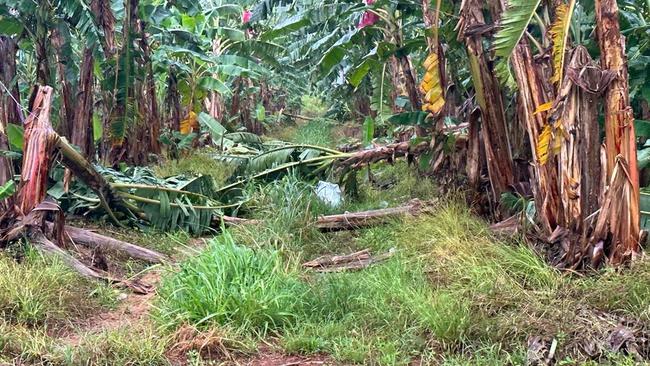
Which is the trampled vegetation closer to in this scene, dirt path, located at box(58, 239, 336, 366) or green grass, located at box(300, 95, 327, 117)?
dirt path, located at box(58, 239, 336, 366)

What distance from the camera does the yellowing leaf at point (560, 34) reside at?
374cm

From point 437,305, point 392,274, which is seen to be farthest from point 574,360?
point 392,274

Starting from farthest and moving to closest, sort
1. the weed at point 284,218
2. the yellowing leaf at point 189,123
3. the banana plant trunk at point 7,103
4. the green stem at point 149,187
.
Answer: the yellowing leaf at point 189,123, the green stem at point 149,187, the weed at point 284,218, the banana plant trunk at point 7,103

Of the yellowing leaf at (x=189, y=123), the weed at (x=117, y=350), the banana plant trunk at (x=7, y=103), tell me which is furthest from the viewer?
the yellowing leaf at (x=189, y=123)

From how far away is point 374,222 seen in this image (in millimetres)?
5969

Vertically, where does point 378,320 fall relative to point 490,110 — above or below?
below

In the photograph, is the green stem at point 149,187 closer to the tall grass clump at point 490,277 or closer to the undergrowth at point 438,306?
the undergrowth at point 438,306

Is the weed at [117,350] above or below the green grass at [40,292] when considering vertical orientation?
below

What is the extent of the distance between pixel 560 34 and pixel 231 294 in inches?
102

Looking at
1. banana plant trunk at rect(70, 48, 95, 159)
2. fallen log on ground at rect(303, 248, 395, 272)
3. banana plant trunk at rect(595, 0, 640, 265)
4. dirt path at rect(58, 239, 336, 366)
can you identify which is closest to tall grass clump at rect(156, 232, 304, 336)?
dirt path at rect(58, 239, 336, 366)

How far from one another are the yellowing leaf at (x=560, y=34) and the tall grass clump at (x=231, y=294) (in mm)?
2174

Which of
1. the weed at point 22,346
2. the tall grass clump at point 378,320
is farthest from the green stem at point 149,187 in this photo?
the weed at point 22,346

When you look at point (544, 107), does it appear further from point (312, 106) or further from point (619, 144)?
point (312, 106)

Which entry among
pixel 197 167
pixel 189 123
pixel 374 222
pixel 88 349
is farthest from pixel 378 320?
pixel 189 123
